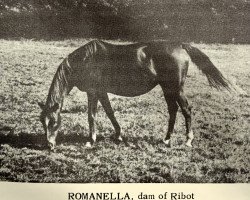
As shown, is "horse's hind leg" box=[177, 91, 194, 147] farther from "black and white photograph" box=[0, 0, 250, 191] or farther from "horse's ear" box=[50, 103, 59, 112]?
"horse's ear" box=[50, 103, 59, 112]

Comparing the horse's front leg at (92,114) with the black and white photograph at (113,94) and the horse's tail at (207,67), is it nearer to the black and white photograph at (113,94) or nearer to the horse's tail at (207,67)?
the black and white photograph at (113,94)

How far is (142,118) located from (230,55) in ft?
0.89

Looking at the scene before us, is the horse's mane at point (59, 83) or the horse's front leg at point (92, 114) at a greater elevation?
the horse's mane at point (59, 83)

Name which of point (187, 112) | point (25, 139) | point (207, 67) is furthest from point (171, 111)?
point (25, 139)

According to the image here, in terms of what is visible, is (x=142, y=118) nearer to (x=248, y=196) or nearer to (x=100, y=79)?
(x=100, y=79)

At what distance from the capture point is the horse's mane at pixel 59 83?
96 cm

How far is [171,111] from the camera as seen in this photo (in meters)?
0.97

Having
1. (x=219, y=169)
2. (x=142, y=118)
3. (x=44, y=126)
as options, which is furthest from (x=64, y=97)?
(x=219, y=169)

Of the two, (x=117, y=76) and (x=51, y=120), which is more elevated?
(x=117, y=76)

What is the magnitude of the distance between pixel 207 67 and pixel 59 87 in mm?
364

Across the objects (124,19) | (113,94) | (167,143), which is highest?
(124,19)

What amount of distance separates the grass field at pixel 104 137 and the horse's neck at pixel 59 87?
0.05 feet

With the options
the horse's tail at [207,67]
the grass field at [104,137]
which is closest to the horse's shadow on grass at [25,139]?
the grass field at [104,137]

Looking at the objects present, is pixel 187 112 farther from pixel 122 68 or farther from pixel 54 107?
pixel 54 107
